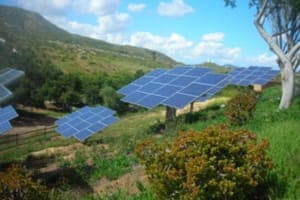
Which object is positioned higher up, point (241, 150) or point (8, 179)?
point (241, 150)

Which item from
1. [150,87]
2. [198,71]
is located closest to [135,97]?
[150,87]

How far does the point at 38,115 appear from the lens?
42406mm

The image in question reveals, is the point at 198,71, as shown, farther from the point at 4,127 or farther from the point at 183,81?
the point at 4,127

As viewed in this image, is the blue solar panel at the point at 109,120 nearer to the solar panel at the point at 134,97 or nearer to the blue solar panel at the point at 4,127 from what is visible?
the solar panel at the point at 134,97

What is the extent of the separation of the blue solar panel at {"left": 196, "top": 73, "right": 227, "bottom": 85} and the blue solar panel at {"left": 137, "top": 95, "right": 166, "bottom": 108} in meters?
2.35

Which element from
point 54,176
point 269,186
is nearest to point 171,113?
point 54,176

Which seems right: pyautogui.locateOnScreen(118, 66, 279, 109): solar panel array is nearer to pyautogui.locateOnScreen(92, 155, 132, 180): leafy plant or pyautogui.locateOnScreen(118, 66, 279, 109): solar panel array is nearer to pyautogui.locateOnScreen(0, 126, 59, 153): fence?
pyautogui.locateOnScreen(92, 155, 132, 180): leafy plant

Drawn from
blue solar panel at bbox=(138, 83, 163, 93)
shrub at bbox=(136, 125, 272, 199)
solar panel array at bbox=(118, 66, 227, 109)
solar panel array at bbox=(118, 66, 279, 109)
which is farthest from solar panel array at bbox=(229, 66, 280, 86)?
shrub at bbox=(136, 125, 272, 199)

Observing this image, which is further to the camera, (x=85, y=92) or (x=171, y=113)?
(x=85, y=92)

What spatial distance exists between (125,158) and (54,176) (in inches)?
96.8

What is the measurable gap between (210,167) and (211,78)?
1449 centimetres

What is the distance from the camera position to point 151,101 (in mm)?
19547

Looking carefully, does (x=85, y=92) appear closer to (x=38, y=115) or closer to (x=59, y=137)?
(x=38, y=115)

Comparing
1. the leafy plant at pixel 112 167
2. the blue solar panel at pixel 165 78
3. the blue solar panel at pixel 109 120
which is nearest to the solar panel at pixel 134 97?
the blue solar panel at pixel 109 120
